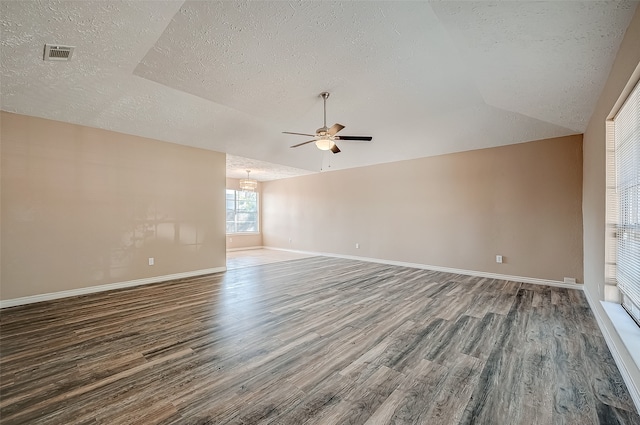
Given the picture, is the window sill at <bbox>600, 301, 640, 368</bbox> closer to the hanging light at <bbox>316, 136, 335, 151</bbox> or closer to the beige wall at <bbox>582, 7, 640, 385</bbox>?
the beige wall at <bbox>582, 7, 640, 385</bbox>

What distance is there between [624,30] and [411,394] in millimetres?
3300

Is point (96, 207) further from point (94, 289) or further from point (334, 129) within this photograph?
point (334, 129)

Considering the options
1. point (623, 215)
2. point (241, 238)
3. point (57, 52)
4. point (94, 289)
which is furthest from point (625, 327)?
point (241, 238)

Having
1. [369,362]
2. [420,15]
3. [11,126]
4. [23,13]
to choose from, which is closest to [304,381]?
[369,362]

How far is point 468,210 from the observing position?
5508 millimetres

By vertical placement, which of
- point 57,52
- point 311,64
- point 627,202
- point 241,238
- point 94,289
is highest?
point 311,64

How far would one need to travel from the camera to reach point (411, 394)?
69.9 inches

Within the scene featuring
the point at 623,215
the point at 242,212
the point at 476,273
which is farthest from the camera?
the point at 242,212

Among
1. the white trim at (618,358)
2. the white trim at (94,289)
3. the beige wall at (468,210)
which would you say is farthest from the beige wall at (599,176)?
the white trim at (94,289)

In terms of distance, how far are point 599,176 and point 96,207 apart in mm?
7144

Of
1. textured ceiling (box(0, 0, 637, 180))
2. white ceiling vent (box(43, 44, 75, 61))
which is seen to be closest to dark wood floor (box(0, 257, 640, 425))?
textured ceiling (box(0, 0, 637, 180))

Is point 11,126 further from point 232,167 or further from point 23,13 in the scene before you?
point 232,167

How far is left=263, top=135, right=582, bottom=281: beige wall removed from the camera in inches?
178

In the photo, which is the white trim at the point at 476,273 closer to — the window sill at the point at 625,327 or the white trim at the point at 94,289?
the window sill at the point at 625,327
